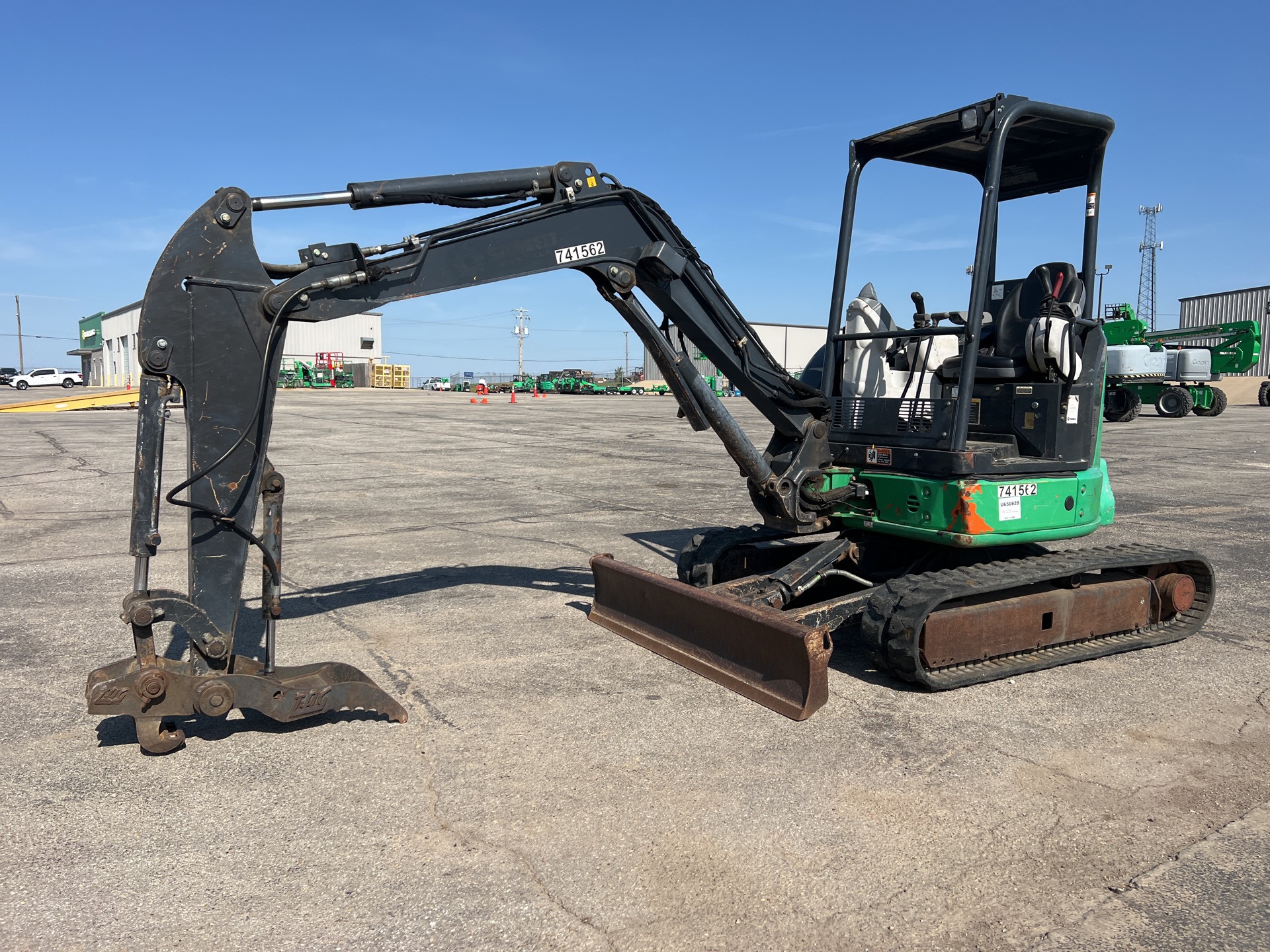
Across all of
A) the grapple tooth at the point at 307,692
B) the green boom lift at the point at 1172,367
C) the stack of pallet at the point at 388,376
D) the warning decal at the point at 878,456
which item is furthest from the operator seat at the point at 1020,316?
the stack of pallet at the point at 388,376

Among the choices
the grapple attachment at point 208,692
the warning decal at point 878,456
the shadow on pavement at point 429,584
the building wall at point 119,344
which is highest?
the building wall at point 119,344

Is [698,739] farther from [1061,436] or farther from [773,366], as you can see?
[1061,436]

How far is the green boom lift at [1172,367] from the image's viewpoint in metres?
31.9

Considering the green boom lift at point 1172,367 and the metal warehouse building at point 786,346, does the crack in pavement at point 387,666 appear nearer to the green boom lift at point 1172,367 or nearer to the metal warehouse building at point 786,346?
the metal warehouse building at point 786,346

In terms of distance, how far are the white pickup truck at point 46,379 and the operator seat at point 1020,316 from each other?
82.6 meters

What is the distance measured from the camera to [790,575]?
20.2 ft

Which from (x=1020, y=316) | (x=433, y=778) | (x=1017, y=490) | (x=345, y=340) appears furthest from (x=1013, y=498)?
(x=345, y=340)

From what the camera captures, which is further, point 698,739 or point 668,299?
point 668,299

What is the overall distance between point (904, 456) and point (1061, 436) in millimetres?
1084

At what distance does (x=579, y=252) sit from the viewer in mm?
5508

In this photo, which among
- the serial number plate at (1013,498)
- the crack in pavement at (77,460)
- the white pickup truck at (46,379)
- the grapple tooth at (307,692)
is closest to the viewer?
the grapple tooth at (307,692)

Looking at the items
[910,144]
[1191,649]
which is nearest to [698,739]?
[1191,649]

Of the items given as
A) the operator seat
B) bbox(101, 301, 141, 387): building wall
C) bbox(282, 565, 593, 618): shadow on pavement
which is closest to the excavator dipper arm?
bbox(282, 565, 593, 618): shadow on pavement

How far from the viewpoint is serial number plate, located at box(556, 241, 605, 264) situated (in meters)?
5.45
